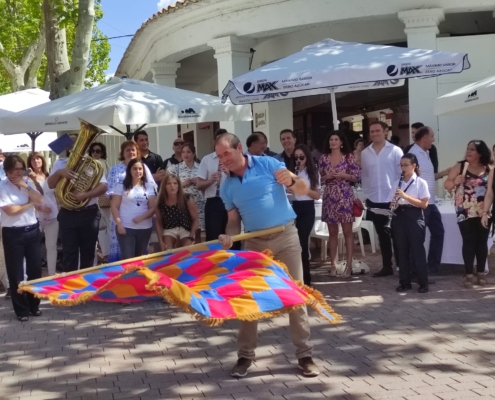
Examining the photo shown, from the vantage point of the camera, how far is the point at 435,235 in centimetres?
958

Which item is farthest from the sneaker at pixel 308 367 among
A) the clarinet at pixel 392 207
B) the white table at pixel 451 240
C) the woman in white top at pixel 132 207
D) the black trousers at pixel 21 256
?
the white table at pixel 451 240

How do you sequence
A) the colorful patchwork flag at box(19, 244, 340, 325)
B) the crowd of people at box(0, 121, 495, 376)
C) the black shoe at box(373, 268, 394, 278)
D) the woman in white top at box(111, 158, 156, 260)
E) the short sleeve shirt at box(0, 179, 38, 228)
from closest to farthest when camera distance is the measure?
the colorful patchwork flag at box(19, 244, 340, 325), the short sleeve shirt at box(0, 179, 38, 228), the crowd of people at box(0, 121, 495, 376), the woman in white top at box(111, 158, 156, 260), the black shoe at box(373, 268, 394, 278)

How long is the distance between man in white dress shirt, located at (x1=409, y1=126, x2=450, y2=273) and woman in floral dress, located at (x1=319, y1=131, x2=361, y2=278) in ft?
2.81

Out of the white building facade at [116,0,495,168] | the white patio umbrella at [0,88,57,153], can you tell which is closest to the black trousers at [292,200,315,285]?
the white building facade at [116,0,495,168]


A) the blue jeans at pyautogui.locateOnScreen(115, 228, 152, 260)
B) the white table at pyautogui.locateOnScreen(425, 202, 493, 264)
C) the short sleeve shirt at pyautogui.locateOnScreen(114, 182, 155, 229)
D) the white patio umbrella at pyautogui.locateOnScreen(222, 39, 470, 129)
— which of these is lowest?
the white table at pyautogui.locateOnScreen(425, 202, 493, 264)

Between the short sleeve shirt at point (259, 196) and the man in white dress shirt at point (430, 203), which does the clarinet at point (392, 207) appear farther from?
the short sleeve shirt at point (259, 196)

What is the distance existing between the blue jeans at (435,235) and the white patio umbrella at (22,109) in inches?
274

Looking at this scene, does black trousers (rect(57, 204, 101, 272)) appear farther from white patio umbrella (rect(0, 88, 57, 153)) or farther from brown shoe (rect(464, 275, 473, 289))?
brown shoe (rect(464, 275, 473, 289))

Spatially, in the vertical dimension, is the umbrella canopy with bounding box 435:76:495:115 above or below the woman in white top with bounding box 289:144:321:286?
above

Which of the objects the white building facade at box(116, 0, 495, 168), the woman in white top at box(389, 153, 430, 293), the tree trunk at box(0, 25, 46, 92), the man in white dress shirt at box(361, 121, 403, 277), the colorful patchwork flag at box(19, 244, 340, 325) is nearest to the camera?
the colorful patchwork flag at box(19, 244, 340, 325)

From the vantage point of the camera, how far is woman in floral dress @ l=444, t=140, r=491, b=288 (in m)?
8.73

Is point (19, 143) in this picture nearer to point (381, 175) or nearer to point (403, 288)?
point (381, 175)

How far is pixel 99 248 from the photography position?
1150cm

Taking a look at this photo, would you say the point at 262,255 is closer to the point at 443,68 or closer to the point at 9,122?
the point at 443,68
